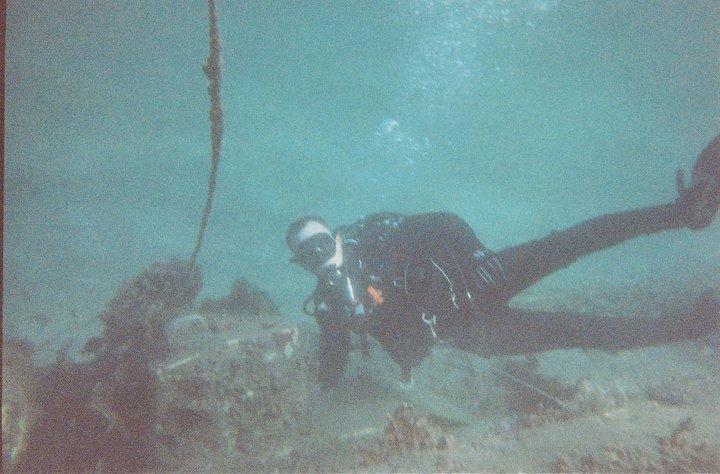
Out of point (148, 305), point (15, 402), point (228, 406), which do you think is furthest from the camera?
point (148, 305)

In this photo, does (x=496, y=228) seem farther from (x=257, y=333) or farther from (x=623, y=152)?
(x=257, y=333)

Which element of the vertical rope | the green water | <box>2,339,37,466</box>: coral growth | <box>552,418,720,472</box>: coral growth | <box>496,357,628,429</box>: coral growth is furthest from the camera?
the green water

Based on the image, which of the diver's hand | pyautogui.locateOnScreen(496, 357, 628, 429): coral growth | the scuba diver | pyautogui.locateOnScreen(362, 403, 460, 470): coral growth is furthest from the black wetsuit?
pyautogui.locateOnScreen(362, 403, 460, 470): coral growth

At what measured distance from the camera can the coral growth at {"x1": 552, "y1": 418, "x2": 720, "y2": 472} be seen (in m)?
2.99

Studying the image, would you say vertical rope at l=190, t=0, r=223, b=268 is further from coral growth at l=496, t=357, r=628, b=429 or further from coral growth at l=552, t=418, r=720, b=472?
coral growth at l=496, t=357, r=628, b=429

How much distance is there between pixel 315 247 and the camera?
4.87 metres

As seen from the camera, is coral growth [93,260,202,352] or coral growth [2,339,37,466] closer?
coral growth [2,339,37,466]

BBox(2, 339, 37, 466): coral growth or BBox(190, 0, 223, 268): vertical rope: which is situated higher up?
BBox(190, 0, 223, 268): vertical rope

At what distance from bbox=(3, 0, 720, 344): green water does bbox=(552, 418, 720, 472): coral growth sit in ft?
37.5

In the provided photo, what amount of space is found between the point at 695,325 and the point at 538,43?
18.1m

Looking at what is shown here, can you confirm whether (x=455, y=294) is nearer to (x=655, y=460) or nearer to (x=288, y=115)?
(x=655, y=460)

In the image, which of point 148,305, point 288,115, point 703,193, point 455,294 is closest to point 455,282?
point 455,294

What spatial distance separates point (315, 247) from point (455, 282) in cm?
171

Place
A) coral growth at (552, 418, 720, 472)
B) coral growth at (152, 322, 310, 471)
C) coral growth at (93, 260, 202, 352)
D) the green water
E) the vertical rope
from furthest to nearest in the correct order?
1. the green water
2. coral growth at (93, 260, 202, 352)
3. coral growth at (152, 322, 310, 471)
4. coral growth at (552, 418, 720, 472)
5. the vertical rope
